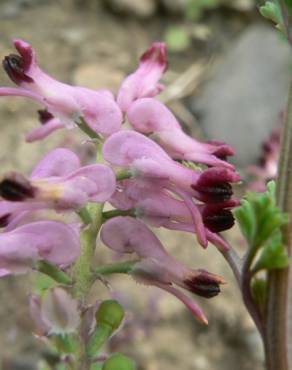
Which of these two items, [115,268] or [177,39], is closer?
[115,268]

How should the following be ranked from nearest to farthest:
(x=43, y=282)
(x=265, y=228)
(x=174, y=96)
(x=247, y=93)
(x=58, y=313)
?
(x=265, y=228), (x=58, y=313), (x=43, y=282), (x=174, y=96), (x=247, y=93)

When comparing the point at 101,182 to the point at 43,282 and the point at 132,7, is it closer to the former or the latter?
the point at 43,282

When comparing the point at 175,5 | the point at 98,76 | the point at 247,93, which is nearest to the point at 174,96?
the point at 98,76

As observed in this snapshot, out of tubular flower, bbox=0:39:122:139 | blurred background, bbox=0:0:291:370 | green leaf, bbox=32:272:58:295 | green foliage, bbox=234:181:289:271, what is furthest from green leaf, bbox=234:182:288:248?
blurred background, bbox=0:0:291:370

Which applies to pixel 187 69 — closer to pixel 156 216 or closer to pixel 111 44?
pixel 111 44

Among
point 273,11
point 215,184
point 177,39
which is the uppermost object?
point 273,11

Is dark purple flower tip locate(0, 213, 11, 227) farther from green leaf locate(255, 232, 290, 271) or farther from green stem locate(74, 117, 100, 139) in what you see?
green leaf locate(255, 232, 290, 271)

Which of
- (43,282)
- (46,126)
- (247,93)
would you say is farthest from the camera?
(247,93)
